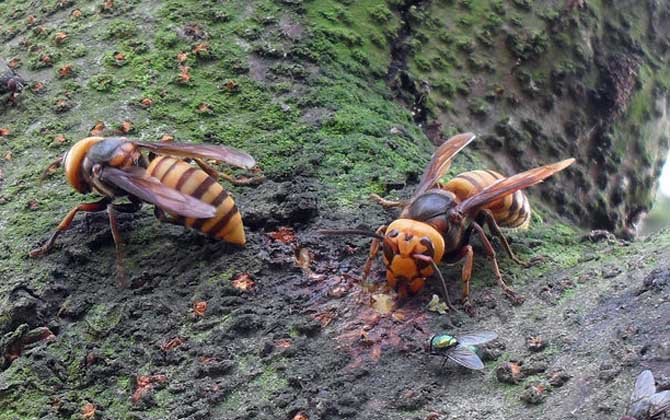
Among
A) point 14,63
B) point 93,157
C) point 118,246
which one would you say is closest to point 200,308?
point 118,246

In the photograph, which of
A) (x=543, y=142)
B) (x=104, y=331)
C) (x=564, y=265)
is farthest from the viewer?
(x=543, y=142)

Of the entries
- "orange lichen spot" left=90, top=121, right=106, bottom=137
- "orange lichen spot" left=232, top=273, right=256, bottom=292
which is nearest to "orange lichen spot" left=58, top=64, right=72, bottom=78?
"orange lichen spot" left=90, top=121, right=106, bottom=137

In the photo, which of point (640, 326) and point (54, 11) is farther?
point (54, 11)

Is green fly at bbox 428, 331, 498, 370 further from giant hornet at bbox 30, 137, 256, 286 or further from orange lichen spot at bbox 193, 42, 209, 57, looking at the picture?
orange lichen spot at bbox 193, 42, 209, 57

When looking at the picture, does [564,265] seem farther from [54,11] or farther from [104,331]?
[54,11]

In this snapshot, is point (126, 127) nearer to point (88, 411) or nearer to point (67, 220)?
point (67, 220)

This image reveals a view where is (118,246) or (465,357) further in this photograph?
(118,246)

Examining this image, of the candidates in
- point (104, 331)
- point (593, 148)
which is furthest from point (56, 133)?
point (593, 148)
